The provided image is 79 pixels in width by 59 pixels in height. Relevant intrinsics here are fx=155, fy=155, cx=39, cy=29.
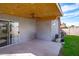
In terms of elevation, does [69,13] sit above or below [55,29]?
above

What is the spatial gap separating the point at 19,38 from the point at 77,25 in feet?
15.3

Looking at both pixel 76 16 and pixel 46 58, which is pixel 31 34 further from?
pixel 46 58

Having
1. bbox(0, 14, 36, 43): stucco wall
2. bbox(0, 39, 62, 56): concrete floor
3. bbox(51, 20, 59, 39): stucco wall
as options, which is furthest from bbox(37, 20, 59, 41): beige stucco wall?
bbox(0, 39, 62, 56): concrete floor

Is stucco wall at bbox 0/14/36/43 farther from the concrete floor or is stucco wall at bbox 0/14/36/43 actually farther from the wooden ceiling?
the concrete floor

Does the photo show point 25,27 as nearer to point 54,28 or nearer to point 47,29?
point 47,29

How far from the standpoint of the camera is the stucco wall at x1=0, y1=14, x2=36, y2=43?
11.8 meters

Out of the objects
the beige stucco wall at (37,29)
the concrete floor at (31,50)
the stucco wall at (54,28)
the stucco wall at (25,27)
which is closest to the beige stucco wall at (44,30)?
the beige stucco wall at (37,29)

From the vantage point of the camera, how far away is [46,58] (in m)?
6.64

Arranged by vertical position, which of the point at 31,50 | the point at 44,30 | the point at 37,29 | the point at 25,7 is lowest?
the point at 31,50

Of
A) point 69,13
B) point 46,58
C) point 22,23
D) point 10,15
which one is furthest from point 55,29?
point 46,58

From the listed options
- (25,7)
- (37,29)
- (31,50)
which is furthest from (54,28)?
(25,7)

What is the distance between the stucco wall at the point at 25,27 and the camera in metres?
11.8

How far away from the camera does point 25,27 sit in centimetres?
1396

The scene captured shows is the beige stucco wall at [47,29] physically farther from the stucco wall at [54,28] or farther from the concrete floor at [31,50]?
the concrete floor at [31,50]
